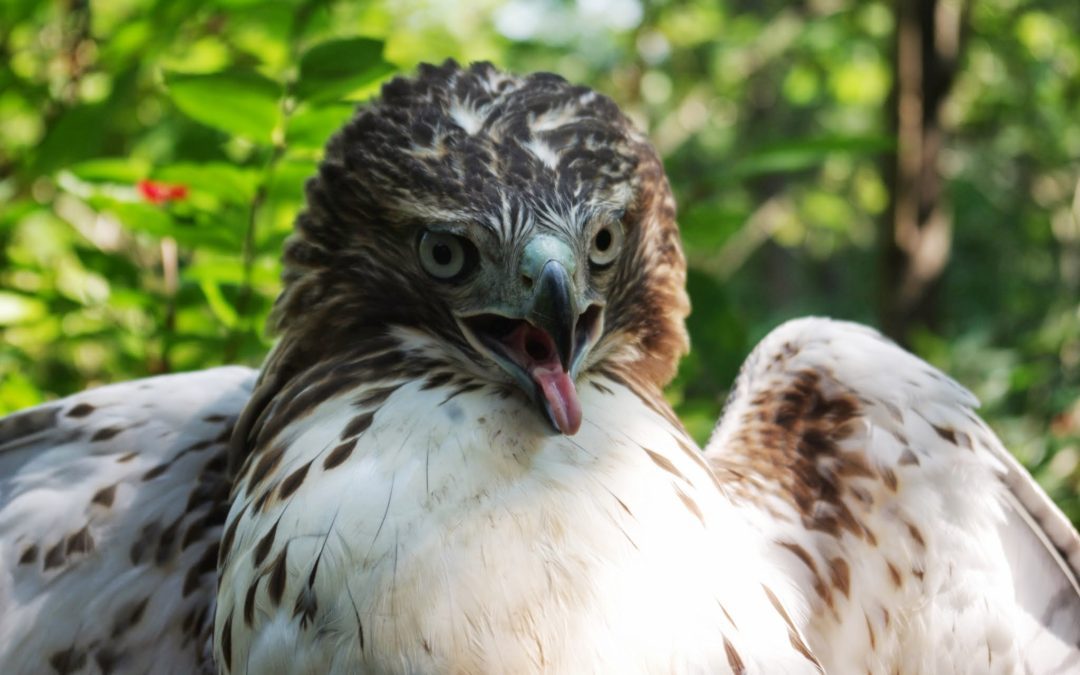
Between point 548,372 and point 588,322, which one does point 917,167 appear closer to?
point 588,322

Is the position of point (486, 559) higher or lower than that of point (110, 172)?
lower

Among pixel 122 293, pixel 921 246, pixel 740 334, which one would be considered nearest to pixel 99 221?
pixel 122 293

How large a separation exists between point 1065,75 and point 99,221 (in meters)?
6.32

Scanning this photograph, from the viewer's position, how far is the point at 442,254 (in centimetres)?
156

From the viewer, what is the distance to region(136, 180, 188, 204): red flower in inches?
93.8

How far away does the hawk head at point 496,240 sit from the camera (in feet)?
4.87

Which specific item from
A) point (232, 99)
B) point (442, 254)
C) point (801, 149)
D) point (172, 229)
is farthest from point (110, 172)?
point (801, 149)

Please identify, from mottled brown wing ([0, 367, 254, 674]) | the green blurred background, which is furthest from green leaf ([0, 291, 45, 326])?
mottled brown wing ([0, 367, 254, 674])

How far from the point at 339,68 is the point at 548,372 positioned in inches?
38.1

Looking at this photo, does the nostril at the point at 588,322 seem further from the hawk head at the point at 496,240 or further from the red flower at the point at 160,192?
the red flower at the point at 160,192

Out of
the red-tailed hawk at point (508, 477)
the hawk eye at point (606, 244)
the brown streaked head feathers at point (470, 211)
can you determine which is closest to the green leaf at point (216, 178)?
the red-tailed hawk at point (508, 477)

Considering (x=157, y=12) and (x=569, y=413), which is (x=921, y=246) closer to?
(x=157, y=12)

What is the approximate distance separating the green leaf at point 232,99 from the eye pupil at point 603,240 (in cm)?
90

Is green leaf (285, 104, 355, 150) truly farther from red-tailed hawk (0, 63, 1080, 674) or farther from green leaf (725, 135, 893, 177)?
green leaf (725, 135, 893, 177)
